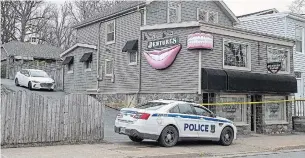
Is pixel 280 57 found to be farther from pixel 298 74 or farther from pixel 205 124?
pixel 205 124

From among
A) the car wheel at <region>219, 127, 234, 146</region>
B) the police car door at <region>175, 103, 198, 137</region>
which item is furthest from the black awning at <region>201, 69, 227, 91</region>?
the police car door at <region>175, 103, 198, 137</region>

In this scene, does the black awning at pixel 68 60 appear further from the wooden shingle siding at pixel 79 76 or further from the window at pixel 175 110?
the window at pixel 175 110

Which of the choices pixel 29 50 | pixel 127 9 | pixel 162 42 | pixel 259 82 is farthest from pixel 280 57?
pixel 29 50

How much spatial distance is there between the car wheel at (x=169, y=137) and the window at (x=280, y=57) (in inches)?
380

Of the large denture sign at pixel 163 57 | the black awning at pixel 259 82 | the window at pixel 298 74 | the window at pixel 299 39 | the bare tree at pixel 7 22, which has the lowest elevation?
the black awning at pixel 259 82

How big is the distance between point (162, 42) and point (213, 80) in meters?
3.35

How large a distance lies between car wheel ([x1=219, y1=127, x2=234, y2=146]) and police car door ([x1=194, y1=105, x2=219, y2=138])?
15.9 inches

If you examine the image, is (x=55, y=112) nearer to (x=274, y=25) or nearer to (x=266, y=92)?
(x=266, y=92)

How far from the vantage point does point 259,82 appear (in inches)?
791

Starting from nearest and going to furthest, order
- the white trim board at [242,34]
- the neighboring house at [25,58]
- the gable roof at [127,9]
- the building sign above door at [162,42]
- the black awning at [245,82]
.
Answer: the black awning at [245,82] < the white trim board at [242,34] < the building sign above door at [162,42] < the gable roof at [127,9] < the neighboring house at [25,58]

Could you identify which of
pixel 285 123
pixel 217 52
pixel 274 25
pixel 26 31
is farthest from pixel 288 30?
pixel 26 31

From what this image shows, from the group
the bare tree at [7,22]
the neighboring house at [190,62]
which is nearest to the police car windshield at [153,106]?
the neighboring house at [190,62]

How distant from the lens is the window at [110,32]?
84.8 feet

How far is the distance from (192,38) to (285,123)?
25.6 feet
